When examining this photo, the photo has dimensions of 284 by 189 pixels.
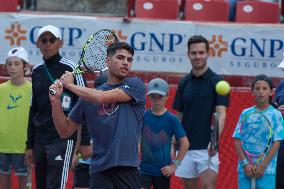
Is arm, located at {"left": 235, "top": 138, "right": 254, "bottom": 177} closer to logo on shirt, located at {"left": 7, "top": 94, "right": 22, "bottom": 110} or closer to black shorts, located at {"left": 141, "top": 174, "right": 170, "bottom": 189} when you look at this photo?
black shorts, located at {"left": 141, "top": 174, "right": 170, "bottom": 189}

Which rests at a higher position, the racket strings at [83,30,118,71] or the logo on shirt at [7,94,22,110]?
the racket strings at [83,30,118,71]

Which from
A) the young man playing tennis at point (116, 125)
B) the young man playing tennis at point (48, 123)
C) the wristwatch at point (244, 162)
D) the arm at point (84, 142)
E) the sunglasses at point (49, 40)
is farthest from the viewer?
the wristwatch at point (244, 162)

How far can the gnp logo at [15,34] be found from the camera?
33.4 feet

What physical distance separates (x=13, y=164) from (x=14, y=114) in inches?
20.3

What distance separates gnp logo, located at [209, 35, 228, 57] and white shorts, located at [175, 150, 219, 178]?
7.37 ft

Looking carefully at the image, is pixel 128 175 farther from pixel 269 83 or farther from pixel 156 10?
pixel 156 10

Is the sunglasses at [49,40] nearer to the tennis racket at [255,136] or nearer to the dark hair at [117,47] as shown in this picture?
the dark hair at [117,47]

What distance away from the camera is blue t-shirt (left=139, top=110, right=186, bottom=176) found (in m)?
7.77

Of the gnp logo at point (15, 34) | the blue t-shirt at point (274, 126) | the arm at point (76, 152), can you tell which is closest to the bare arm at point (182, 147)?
the blue t-shirt at point (274, 126)

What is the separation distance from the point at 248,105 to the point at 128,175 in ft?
11.5

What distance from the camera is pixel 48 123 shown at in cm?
733

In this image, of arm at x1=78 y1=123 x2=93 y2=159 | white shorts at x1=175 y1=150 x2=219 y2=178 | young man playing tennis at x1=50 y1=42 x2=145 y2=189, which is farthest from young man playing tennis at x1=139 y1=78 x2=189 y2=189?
young man playing tennis at x1=50 y1=42 x2=145 y2=189

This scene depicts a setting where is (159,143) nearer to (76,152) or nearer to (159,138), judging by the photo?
(159,138)

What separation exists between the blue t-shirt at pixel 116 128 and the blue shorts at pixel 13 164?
2.74 m
